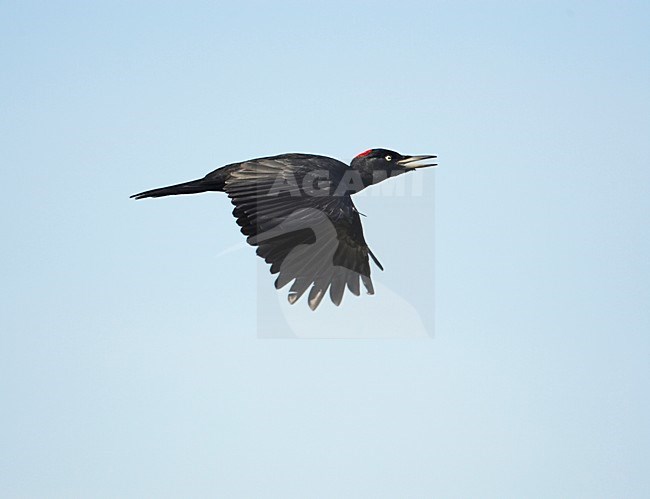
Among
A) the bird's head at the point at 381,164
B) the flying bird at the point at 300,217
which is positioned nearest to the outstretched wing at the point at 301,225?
the flying bird at the point at 300,217

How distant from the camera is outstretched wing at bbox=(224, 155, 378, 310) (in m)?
11.8

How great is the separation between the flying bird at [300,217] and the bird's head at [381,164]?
22 cm

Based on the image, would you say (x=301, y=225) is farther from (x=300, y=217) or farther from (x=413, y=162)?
(x=413, y=162)

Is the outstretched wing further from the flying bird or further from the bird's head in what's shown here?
the bird's head

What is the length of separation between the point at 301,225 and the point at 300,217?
0.51 feet

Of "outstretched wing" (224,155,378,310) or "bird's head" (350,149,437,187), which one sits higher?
"bird's head" (350,149,437,187)

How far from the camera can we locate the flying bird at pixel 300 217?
38.6ft

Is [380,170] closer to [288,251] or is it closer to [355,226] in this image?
[355,226]

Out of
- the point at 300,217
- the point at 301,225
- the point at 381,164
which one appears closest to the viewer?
the point at 300,217

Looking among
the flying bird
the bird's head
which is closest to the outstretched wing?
the flying bird

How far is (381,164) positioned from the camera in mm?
13578

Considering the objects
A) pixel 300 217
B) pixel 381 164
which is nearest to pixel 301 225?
pixel 300 217

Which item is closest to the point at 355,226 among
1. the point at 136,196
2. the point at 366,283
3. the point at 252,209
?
the point at 366,283

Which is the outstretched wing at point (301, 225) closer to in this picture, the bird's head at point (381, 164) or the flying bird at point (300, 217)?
the flying bird at point (300, 217)
